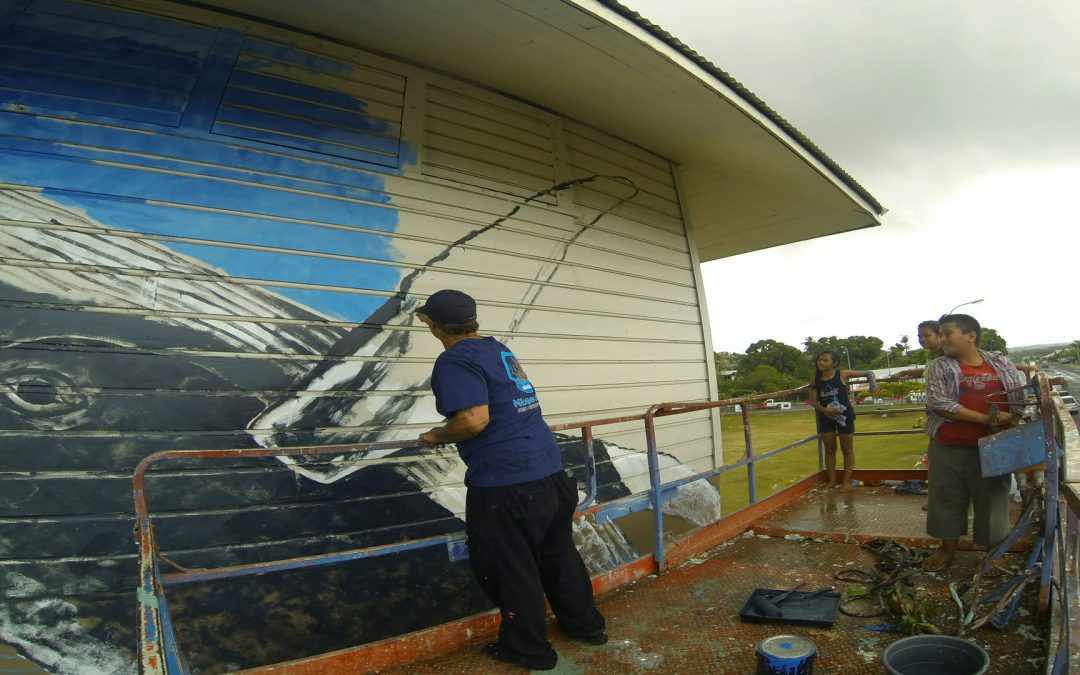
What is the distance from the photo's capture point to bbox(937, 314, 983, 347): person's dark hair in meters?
3.23

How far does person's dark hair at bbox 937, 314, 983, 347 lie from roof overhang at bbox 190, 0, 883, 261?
7.07 ft

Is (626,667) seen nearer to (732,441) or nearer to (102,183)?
(102,183)

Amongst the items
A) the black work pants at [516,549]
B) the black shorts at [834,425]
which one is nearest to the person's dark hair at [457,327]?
the black work pants at [516,549]

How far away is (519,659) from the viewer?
2445mm

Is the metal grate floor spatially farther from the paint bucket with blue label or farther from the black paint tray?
the paint bucket with blue label

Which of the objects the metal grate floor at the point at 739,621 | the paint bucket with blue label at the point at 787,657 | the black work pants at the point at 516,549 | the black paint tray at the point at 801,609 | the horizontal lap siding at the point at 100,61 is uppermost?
the horizontal lap siding at the point at 100,61

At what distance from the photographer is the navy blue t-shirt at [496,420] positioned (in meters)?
2.34

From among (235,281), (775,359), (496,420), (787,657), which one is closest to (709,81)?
(496,420)

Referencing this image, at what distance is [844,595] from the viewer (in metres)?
3.05

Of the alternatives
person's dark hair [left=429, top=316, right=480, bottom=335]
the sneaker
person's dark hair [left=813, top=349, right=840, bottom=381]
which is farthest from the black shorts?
person's dark hair [left=429, top=316, right=480, bottom=335]

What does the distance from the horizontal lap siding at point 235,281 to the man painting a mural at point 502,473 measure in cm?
125

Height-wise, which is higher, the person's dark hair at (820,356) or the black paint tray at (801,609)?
the person's dark hair at (820,356)

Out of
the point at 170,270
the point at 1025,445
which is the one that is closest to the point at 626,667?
the point at 1025,445

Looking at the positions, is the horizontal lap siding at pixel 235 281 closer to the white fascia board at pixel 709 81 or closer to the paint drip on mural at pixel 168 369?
the paint drip on mural at pixel 168 369
